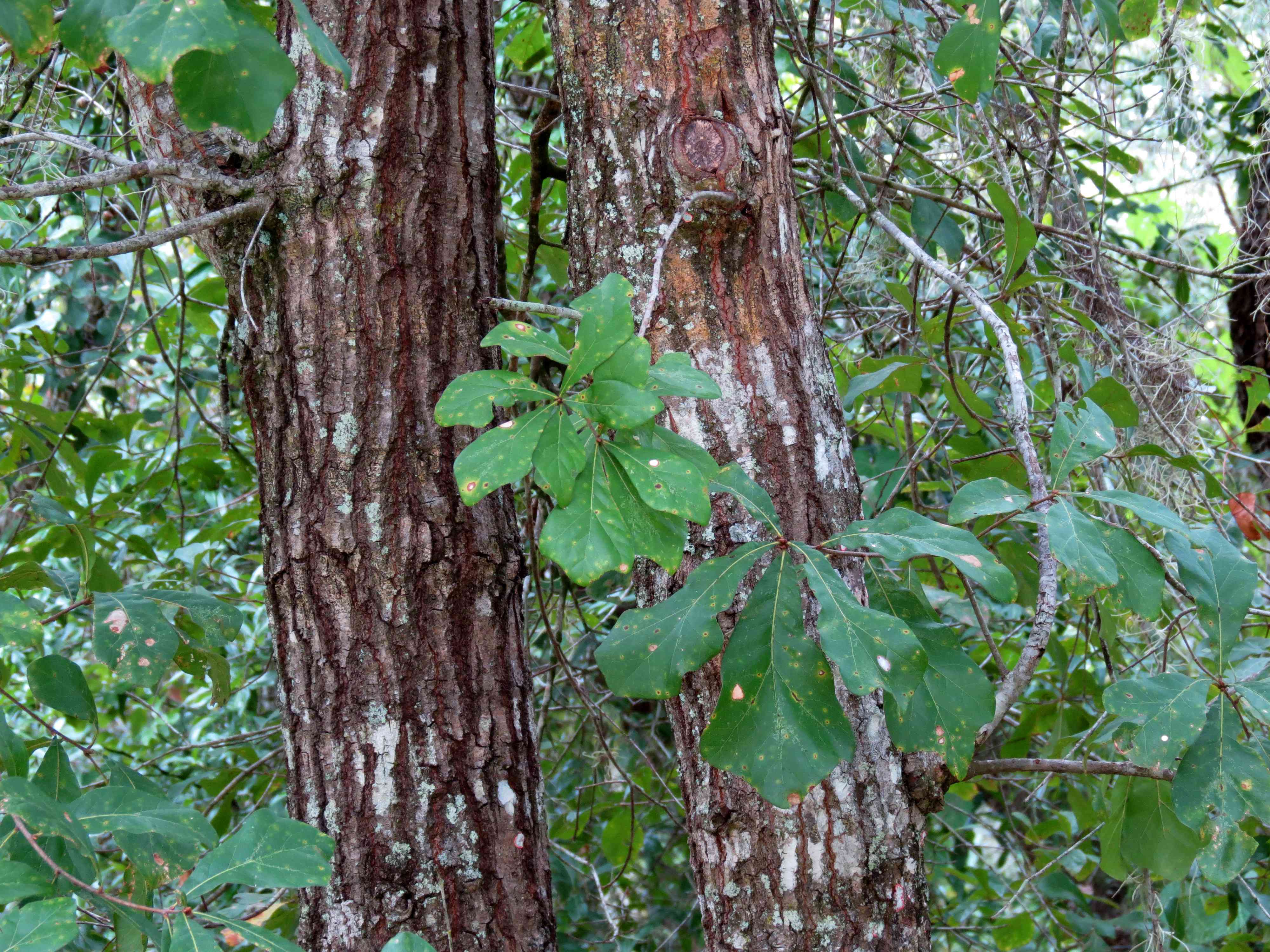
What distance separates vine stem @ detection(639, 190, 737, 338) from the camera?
3.31 ft

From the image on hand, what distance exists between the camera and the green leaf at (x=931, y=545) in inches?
35.5

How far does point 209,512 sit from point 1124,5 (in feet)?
6.88

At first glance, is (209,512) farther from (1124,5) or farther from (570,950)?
(1124,5)

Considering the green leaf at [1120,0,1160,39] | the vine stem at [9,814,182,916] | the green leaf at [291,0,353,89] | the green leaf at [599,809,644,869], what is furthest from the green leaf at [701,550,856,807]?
the green leaf at [1120,0,1160,39]

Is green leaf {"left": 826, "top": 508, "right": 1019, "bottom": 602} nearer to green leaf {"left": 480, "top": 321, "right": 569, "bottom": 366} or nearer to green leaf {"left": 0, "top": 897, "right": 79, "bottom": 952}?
green leaf {"left": 480, "top": 321, "right": 569, "bottom": 366}

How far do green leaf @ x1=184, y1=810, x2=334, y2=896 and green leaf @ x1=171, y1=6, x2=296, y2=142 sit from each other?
662 millimetres

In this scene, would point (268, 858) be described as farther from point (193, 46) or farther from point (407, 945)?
point (193, 46)

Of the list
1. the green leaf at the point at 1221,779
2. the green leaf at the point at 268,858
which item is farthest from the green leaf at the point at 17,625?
the green leaf at the point at 1221,779

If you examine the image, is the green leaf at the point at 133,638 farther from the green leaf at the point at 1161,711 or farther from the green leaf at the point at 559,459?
the green leaf at the point at 1161,711

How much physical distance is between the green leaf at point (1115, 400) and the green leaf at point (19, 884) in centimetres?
142

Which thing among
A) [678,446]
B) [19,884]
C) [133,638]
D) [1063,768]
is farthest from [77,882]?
[1063,768]

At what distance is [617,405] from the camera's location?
797 millimetres

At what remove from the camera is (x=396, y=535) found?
123 centimetres

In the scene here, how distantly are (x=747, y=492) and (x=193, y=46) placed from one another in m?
0.63
